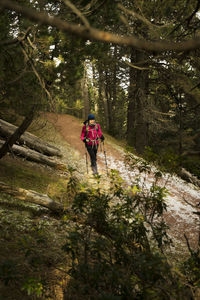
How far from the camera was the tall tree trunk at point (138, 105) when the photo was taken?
39.8 feet

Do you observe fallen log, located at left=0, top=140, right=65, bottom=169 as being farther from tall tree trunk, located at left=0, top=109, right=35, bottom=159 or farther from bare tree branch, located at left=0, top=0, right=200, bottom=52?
bare tree branch, located at left=0, top=0, right=200, bottom=52

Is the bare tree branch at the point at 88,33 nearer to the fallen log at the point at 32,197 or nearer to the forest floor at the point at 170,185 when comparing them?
the forest floor at the point at 170,185

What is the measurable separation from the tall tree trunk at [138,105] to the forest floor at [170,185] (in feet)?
5.21

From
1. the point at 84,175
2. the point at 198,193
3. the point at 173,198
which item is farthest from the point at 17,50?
the point at 198,193

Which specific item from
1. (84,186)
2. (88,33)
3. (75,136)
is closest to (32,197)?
(84,186)

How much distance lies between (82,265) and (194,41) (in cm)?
212

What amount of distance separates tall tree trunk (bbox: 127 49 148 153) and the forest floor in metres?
1.59

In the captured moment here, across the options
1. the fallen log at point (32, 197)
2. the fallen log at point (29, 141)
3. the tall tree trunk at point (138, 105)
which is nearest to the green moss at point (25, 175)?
the fallen log at point (32, 197)

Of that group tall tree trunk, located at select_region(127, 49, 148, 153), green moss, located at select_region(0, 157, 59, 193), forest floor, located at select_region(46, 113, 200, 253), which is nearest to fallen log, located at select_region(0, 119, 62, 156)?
forest floor, located at select_region(46, 113, 200, 253)

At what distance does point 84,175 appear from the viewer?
33.4 feet

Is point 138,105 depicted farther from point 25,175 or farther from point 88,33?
point 88,33

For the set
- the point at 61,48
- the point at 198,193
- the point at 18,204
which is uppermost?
the point at 61,48

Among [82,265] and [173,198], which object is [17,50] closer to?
[82,265]

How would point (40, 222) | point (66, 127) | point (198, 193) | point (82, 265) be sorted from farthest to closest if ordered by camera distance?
1. point (66, 127)
2. point (198, 193)
3. point (40, 222)
4. point (82, 265)
